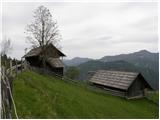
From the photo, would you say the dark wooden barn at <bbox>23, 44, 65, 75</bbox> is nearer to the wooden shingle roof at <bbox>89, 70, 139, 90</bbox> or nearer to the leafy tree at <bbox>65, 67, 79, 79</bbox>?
the wooden shingle roof at <bbox>89, 70, 139, 90</bbox>

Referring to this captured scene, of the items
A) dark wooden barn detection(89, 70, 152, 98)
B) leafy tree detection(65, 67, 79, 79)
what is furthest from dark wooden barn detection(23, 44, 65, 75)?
leafy tree detection(65, 67, 79, 79)

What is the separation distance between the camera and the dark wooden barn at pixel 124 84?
2842 cm

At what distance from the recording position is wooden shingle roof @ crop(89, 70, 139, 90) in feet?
93.9

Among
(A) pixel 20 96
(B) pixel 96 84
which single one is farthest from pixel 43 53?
(A) pixel 20 96

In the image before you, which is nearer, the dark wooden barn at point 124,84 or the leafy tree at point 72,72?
the dark wooden barn at point 124,84

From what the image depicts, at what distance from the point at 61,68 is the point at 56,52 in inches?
116

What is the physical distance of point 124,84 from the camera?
1128 inches

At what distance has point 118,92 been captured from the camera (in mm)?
28484

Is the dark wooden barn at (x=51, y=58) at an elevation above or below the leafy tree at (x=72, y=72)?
above

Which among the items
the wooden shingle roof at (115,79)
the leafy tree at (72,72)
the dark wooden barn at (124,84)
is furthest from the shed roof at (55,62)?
the leafy tree at (72,72)

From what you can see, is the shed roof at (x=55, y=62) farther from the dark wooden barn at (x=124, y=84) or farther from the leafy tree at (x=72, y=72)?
the leafy tree at (x=72, y=72)

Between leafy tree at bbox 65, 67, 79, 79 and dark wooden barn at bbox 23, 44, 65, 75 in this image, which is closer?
dark wooden barn at bbox 23, 44, 65, 75

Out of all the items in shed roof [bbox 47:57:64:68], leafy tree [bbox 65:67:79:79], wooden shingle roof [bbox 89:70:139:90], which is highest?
shed roof [bbox 47:57:64:68]

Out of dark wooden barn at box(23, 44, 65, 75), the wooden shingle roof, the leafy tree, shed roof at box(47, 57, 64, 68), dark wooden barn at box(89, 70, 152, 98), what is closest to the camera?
dark wooden barn at box(89, 70, 152, 98)
